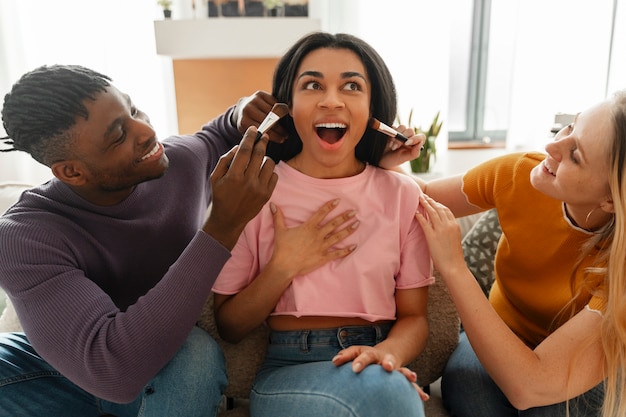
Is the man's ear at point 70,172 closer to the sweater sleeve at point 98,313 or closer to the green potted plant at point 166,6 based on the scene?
the sweater sleeve at point 98,313

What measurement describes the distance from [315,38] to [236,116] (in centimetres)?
32

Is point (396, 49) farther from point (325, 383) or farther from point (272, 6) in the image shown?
point (325, 383)

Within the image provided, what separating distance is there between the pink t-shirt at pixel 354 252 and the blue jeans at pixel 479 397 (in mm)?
236

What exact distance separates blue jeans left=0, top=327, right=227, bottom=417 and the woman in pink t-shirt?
0.09 meters

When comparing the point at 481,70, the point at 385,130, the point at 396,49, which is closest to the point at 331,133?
the point at 385,130

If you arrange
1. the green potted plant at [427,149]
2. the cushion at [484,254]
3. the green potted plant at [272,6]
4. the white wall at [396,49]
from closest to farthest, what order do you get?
1. the cushion at [484,254]
2. the green potted plant at [272,6]
3. the white wall at [396,49]
4. the green potted plant at [427,149]

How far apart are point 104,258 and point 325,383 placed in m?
0.52

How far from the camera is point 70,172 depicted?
1004 mm

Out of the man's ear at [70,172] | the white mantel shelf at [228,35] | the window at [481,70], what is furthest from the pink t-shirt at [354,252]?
the window at [481,70]

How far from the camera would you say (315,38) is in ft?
3.68

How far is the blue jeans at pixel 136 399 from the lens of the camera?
95 cm

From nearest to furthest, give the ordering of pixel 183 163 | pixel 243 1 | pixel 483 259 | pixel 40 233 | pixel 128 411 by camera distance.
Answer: pixel 40 233
pixel 128 411
pixel 183 163
pixel 483 259
pixel 243 1

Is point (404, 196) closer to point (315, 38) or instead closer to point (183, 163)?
point (315, 38)

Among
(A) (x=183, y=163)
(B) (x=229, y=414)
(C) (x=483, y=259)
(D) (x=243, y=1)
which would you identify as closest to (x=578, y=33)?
(D) (x=243, y=1)
